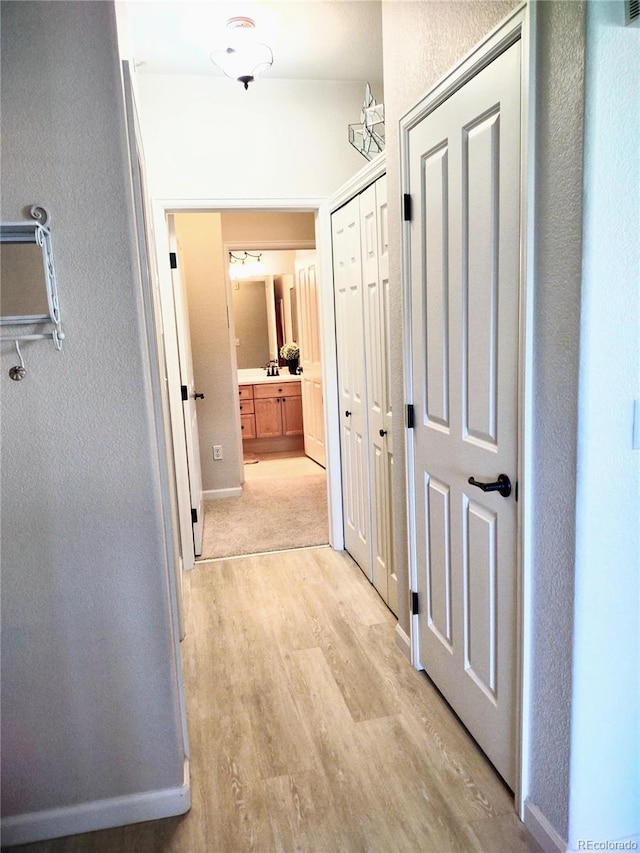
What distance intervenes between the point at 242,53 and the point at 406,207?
3.59 feet

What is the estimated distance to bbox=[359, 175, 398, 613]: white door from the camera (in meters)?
2.51

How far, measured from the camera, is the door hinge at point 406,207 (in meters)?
2.02

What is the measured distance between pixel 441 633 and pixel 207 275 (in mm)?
3465

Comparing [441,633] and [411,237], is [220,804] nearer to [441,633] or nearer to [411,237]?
[441,633]

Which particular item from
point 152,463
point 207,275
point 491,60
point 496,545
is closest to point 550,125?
point 491,60

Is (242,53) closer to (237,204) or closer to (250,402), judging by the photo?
(237,204)

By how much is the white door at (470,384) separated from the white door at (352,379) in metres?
0.86

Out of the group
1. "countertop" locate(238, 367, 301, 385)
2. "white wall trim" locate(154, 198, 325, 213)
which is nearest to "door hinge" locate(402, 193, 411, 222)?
"white wall trim" locate(154, 198, 325, 213)

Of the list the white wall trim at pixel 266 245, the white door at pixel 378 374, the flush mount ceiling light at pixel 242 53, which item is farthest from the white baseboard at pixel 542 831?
the white wall trim at pixel 266 245

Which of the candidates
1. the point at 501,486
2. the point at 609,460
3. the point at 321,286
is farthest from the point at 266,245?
the point at 609,460

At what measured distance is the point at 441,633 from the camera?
208 cm

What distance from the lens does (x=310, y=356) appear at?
5.49m

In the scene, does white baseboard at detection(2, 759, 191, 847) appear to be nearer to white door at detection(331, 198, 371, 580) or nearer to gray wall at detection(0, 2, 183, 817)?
gray wall at detection(0, 2, 183, 817)

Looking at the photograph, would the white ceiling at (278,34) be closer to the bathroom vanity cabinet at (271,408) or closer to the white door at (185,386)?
the white door at (185,386)
